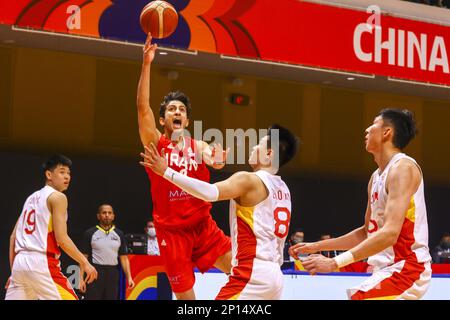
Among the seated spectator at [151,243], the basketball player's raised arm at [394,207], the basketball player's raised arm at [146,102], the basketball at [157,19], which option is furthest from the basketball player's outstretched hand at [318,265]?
the seated spectator at [151,243]

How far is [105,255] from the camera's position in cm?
1229

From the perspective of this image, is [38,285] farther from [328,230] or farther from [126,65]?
[328,230]

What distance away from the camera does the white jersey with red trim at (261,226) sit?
5.39 m

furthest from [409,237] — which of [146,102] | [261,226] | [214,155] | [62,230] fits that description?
[62,230]

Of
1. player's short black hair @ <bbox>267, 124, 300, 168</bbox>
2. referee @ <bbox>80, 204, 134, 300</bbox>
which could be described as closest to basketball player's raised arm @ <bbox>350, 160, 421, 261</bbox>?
player's short black hair @ <bbox>267, 124, 300, 168</bbox>

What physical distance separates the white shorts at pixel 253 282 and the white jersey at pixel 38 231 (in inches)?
91.7

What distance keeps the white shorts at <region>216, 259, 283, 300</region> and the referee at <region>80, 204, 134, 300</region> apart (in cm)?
665

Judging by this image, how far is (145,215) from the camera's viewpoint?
1642 centimetres

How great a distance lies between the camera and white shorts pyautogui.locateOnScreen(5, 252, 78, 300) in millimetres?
7012

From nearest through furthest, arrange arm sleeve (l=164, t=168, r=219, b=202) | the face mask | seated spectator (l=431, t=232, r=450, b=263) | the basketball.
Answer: arm sleeve (l=164, t=168, r=219, b=202) < the basketball < the face mask < seated spectator (l=431, t=232, r=450, b=263)

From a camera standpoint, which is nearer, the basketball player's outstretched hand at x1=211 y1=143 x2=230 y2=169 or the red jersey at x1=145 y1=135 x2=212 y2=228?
the basketball player's outstretched hand at x1=211 y1=143 x2=230 y2=169

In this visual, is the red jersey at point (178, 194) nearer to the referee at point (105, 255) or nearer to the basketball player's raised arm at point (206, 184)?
the basketball player's raised arm at point (206, 184)

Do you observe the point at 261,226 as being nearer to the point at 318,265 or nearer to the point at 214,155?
the point at 318,265

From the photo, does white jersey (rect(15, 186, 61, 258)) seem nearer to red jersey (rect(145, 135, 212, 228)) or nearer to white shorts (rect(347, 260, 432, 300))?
red jersey (rect(145, 135, 212, 228))
